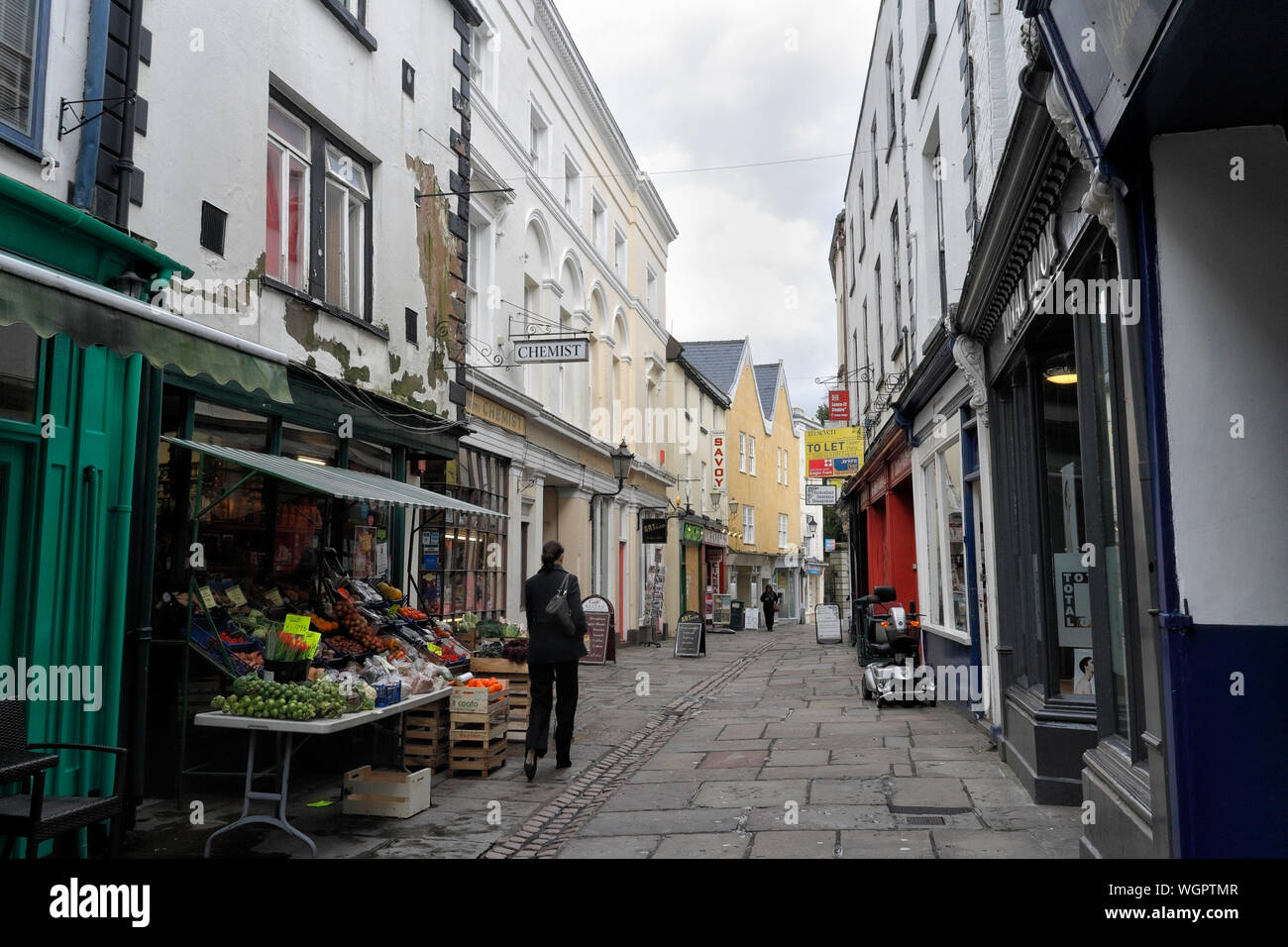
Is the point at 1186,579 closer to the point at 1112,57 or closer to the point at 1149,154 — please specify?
the point at 1149,154

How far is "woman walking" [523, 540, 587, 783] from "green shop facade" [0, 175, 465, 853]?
255cm

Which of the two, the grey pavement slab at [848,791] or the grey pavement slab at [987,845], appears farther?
the grey pavement slab at [848,791]

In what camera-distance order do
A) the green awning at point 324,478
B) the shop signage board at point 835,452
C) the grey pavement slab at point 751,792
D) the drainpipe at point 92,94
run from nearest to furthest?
the drainpipe at point 92,94
the green awning at point 324,478
the grey pavement slab at point 751,792
the shop signage board at point 835,452

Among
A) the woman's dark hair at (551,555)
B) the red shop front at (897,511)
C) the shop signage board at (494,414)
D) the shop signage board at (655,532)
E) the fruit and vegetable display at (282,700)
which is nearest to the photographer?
the fruit and vegetable display at (282,700)

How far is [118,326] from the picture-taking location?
451cm

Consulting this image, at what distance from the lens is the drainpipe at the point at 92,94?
590 cm

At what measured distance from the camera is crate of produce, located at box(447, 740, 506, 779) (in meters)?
7.72

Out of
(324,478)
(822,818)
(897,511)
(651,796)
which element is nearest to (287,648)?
(324,478)

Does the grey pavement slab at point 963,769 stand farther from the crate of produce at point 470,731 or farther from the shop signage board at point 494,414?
the shop signage board at point 494,414

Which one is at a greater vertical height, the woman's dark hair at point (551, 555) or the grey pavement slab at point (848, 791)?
the woman's dark hair at point (551, 555)

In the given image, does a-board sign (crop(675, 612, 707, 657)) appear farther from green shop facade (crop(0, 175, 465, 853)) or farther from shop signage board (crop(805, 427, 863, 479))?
green shop facade (crop(0, 175, 465, 853))

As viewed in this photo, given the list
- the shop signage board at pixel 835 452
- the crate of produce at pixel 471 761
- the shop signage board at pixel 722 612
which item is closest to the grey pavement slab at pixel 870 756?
the crate of produce at pixel 471 761

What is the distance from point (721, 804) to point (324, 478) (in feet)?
12.2

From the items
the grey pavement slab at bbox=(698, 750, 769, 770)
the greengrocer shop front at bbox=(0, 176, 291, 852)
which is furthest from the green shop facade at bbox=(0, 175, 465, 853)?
the grey pavement slab at bbox=(698, 750, 769, 770)
